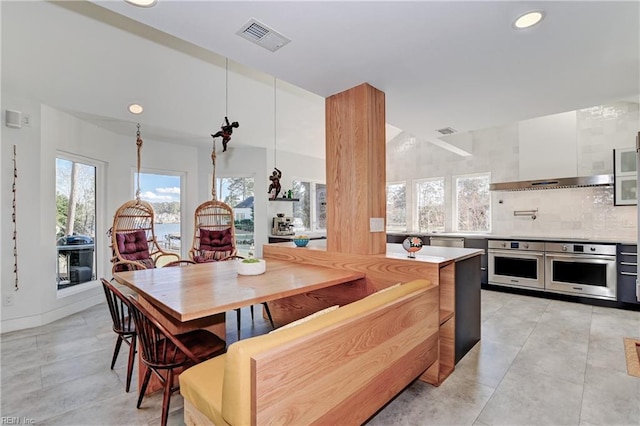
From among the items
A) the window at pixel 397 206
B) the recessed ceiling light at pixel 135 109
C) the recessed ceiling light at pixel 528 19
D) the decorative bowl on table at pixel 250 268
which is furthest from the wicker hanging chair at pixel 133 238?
the window at pixel 397 206

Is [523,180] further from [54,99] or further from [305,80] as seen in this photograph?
[54,99]

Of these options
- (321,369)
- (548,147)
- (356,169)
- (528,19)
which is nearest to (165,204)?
(356,169)

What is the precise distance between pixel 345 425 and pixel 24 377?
2622 mm

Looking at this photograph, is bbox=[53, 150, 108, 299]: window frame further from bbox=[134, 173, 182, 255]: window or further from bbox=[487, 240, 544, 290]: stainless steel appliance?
bbox=[487, 240, 544, 290]: stainless steel appliance

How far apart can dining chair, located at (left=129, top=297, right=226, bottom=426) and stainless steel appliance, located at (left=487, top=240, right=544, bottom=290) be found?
14.8 ft

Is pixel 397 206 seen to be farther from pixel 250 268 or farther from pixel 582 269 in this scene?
pixel 250 268

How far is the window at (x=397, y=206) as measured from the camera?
693 cm

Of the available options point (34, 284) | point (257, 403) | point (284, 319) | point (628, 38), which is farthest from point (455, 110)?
point (34, 284)

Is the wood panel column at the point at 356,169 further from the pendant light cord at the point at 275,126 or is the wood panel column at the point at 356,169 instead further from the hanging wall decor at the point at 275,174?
the hanging wall decor at the point at 275,174

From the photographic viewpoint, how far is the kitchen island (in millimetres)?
2311

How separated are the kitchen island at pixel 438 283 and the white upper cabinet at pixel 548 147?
9.91 ft

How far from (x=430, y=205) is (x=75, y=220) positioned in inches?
244

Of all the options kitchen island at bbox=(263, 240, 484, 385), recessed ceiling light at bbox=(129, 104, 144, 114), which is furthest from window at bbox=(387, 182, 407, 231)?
recessed ceiling light at bbox=(129, 104, 144, 114)

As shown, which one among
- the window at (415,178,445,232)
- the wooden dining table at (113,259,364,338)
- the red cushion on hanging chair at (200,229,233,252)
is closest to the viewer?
the wooden dining table at (113,259,364,338)
